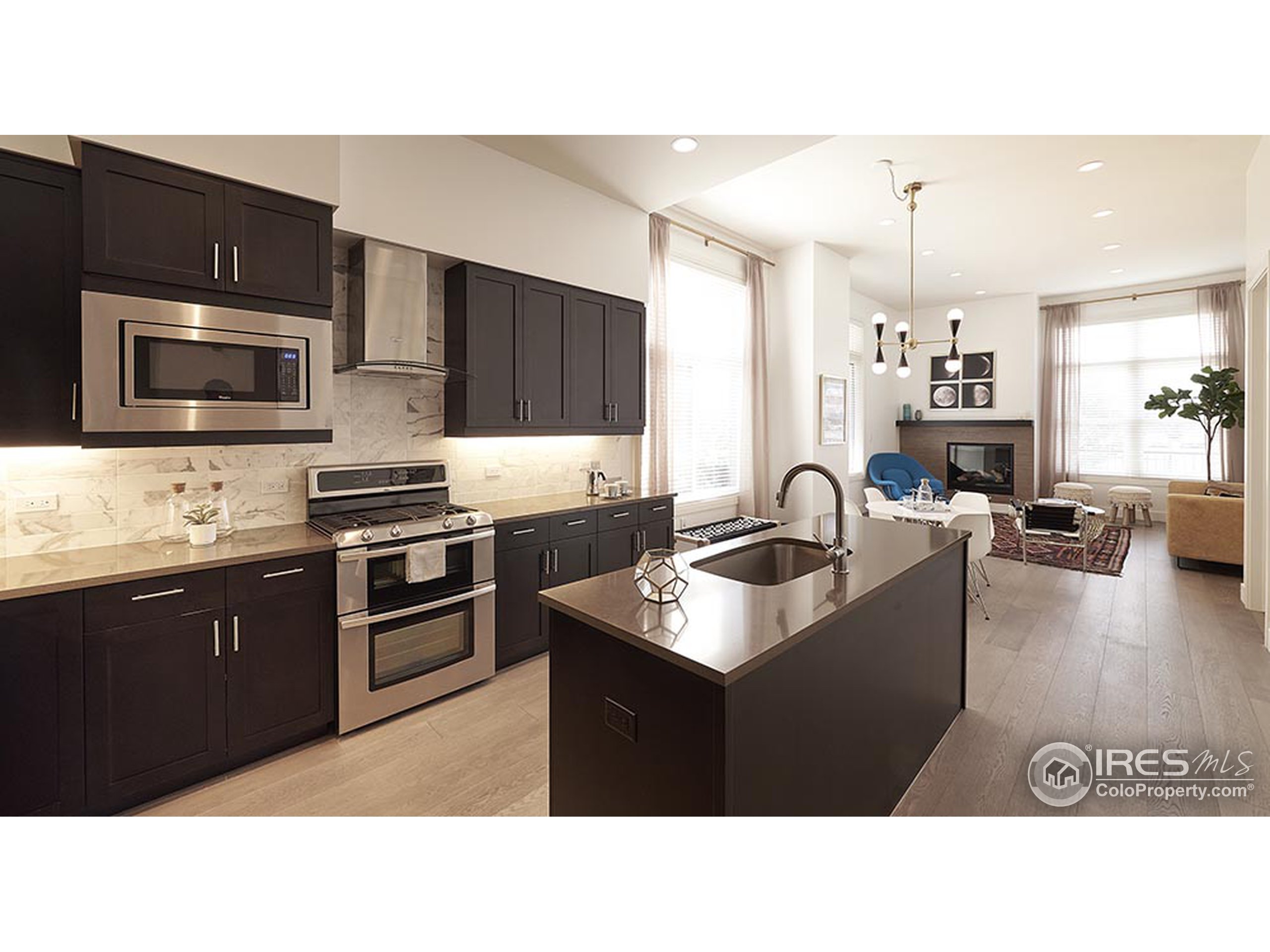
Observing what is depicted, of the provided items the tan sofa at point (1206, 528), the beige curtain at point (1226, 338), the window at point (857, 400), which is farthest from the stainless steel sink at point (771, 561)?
the beige curtain at point (1226, 338)

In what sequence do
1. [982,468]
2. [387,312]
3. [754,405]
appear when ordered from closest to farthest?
1. [387,312]
2. [754,405]
3. [982,468]

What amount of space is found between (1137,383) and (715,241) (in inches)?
276

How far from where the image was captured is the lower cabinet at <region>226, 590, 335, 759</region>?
2.24 m

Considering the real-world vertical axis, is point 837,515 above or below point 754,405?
below

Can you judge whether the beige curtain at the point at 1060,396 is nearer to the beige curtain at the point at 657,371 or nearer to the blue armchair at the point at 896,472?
the blue armchair at the point at 896,472

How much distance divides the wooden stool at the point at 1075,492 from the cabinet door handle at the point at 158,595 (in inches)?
364

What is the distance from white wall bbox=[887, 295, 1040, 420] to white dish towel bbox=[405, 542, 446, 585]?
8.38 metres

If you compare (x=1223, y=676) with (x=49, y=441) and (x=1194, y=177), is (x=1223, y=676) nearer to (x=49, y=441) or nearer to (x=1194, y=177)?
(x=1194, y=177)

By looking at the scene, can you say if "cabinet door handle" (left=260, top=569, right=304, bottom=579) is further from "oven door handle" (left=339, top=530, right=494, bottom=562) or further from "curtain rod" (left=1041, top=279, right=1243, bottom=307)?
"curtain rod" (left=1041, top=279, right=1243, bottom=307)

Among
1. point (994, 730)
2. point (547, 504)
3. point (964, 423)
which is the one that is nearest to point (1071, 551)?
point (964, 423)

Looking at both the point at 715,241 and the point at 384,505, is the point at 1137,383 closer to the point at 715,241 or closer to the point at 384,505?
the point at 715,241

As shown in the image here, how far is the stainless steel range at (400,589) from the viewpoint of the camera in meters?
2.54

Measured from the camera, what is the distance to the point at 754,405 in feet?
19.0

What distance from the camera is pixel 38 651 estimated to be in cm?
184
